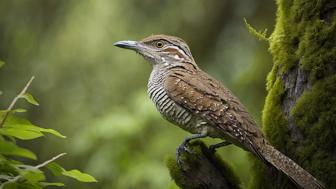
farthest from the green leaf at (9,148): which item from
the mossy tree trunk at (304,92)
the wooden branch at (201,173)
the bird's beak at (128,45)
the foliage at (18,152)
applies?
the bird's beak at (128,45)

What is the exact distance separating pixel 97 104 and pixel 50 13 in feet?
4.82

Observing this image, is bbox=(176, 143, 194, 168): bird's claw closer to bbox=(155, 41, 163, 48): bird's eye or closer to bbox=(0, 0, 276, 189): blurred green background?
bbox=(155, 41, 163, 48): bird's eye

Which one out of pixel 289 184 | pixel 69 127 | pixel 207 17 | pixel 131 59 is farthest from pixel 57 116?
pixel 289 184

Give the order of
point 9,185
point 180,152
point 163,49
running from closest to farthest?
point 9,185 < point 180,152 < point 163,49

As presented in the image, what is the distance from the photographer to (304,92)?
173 inches

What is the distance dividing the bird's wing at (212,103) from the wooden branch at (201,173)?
25 centimetres

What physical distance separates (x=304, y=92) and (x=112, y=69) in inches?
195

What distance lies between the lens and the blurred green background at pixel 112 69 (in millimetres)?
8484

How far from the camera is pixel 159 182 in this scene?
8047mm

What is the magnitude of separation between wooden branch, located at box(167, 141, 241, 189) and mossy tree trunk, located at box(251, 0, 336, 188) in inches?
10.9

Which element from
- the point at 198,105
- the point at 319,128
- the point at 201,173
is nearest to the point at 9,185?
the point at 201,173

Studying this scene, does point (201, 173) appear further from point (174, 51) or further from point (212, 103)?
point (174, 51)

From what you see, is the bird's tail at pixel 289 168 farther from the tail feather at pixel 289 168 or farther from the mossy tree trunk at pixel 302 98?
the mossy tree trunk at pixel 302 98

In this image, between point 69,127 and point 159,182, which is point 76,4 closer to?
point 69,127
